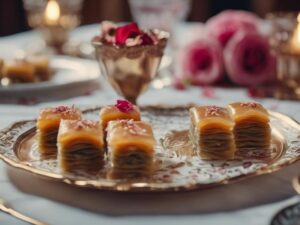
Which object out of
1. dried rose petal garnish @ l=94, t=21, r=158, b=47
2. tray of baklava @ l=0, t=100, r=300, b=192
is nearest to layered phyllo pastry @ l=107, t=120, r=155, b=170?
tray of baklava @ l=0, t=100, r=300, b=192

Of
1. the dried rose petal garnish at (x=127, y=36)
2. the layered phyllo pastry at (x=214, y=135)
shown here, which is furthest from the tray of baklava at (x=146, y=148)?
the dried rose petal garnish at (x=127, y=36)

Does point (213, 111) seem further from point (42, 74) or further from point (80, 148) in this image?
point (42, 74)

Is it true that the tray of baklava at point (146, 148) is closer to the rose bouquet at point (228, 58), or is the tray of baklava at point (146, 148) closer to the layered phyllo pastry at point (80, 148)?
the layered phyllo pastry at point (80, 148)

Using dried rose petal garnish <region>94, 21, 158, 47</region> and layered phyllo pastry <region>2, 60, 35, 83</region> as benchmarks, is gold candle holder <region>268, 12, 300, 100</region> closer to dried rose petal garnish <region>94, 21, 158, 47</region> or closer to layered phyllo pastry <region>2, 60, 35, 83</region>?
dried rose petal garnish <region>94, 21, 158, 47</region>

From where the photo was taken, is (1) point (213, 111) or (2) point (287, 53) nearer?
(1) point (213, 111)

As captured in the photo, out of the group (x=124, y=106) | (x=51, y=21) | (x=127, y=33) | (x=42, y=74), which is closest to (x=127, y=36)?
(x=127, y=33)

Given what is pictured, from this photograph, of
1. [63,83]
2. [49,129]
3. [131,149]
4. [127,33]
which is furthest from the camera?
[63,83]

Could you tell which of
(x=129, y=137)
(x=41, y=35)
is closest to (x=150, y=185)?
(x=129, y=137)
